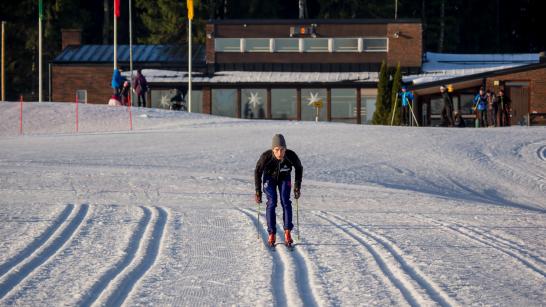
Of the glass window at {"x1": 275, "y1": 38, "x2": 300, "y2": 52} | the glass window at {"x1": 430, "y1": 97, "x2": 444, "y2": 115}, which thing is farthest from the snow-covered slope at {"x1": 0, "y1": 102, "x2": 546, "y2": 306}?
the glass window at {"x1": 275, "y1": 38, "x2": 300, "y2": 52}

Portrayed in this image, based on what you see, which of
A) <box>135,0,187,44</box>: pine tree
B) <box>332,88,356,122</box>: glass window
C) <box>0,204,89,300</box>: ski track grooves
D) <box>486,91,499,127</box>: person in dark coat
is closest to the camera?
<box>0,204,89,300</box>: ski track grooves

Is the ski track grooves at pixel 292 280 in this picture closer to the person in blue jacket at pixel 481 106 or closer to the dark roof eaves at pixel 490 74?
the person in blue jacket at pixel 481 106

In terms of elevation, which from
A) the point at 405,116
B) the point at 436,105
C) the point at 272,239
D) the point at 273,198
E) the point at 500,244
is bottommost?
the point at 500,244

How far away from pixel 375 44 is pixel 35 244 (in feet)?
129

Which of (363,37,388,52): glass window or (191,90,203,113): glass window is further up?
(363,37,388,52): glass window

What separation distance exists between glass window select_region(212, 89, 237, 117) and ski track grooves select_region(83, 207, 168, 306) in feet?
116

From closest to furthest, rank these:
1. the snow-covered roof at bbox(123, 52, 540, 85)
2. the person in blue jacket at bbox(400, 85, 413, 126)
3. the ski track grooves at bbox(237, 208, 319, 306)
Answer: the ski track grooves at bbox(237, 208, 319, 306)
the person in blue jacket at bbox(400, 85, 413, 126)
the snow-covered roof at bbox(123, 52, 540, 85)

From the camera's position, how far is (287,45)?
50938 mm

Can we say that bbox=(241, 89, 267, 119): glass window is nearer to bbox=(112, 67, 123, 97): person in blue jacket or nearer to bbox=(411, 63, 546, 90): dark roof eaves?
bbox=(411, 63, 546, 90): dark roof eaves

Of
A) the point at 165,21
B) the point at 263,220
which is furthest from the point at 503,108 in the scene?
the point at 165,21

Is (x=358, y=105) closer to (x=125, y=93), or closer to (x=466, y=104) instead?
(x=466, y=104)

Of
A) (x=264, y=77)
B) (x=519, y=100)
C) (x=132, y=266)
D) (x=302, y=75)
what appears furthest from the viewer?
(x=302, y=75)

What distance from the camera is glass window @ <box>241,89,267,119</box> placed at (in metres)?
50.3

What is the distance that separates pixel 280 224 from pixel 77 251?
3.93 m
